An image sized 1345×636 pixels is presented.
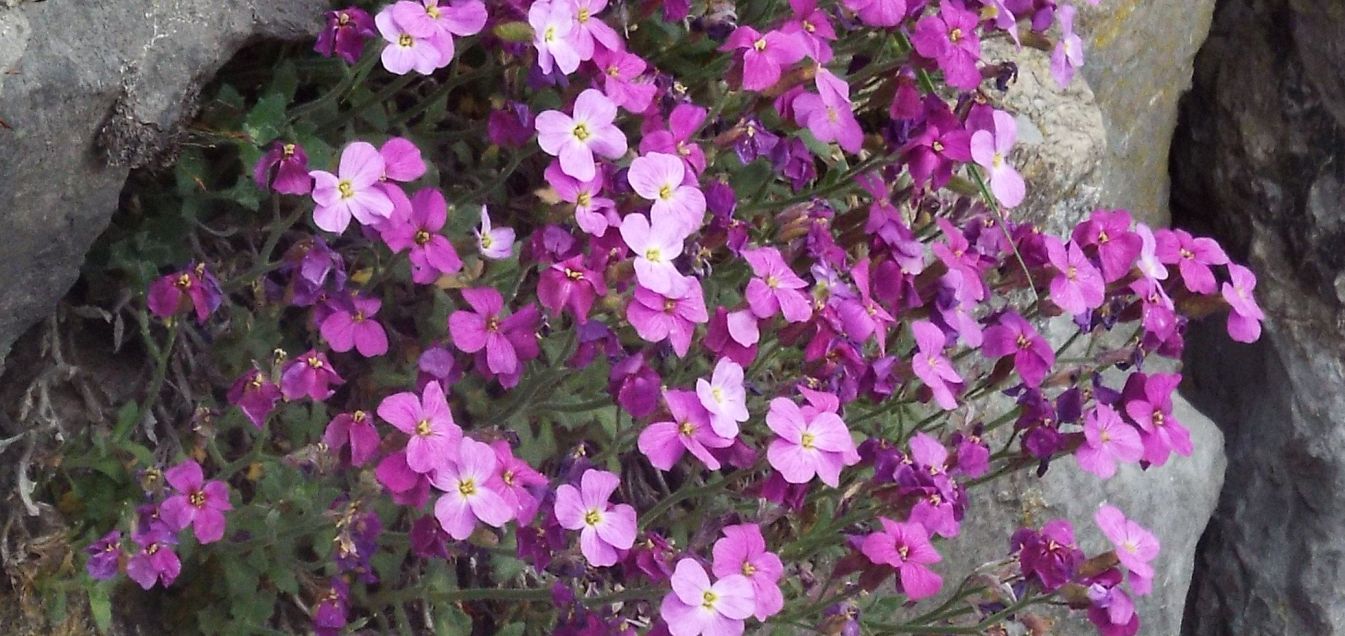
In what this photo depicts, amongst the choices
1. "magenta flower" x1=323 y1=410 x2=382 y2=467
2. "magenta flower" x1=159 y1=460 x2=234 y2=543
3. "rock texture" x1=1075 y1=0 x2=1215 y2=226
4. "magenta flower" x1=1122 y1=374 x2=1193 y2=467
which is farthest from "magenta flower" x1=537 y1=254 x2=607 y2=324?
"rock texture" x1=1075 y1=0 x2=1215 y2=226

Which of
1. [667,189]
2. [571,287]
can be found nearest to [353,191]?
[571,287]

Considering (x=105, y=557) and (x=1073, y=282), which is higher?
(x=1073, y=282)

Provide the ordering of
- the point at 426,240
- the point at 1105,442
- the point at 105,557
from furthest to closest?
the point at 1105,442 < the point at 426,240 < the point at 105,557

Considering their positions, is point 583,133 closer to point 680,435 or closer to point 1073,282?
point 680,435

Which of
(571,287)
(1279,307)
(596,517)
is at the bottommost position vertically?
(1279,307)

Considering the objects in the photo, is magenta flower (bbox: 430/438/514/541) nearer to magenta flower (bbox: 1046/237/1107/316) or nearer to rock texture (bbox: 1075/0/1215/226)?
magenta flower (bbox: 1046/237/1107/316)

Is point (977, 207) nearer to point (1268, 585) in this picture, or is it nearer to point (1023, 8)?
point (1023, 8)

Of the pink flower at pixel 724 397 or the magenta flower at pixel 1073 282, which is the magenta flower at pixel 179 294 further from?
the magenta flower at pixel 1073 282

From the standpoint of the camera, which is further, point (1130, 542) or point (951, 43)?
point (1130, 542)
